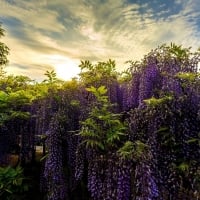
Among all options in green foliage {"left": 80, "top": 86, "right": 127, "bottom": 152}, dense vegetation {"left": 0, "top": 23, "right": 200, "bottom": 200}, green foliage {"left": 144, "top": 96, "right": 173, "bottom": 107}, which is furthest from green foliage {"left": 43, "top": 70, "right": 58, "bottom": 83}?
green foliage {"left": 144, "top": 96, "right": 173, "bottom": 107}

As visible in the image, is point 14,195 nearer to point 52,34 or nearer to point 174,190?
point 174,190

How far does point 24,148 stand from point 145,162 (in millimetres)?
3363

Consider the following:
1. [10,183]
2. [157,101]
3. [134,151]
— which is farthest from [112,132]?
[10,183]

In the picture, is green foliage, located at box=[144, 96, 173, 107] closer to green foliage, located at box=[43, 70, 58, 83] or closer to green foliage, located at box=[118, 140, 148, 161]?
green foliage, located at box=[118, 140, 148, 161]

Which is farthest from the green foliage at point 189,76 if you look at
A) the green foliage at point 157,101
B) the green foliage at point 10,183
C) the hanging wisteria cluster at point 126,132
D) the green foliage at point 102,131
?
the green foliage at point 10,183

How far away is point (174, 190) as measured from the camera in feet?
14.4

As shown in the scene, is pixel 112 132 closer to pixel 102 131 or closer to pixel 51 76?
pixel 102 131

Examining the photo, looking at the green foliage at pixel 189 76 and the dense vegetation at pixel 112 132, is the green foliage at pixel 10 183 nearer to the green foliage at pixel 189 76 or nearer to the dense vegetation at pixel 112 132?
the dense vegetation at pixel 112 132

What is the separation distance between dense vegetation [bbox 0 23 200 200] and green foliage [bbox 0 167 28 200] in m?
0.02

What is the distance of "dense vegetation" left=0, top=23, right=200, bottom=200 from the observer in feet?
14.5

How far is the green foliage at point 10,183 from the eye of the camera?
18.9 feet

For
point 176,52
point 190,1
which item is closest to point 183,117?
point 176,52

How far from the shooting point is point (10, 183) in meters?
5.86

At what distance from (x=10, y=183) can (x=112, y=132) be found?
2.34m
